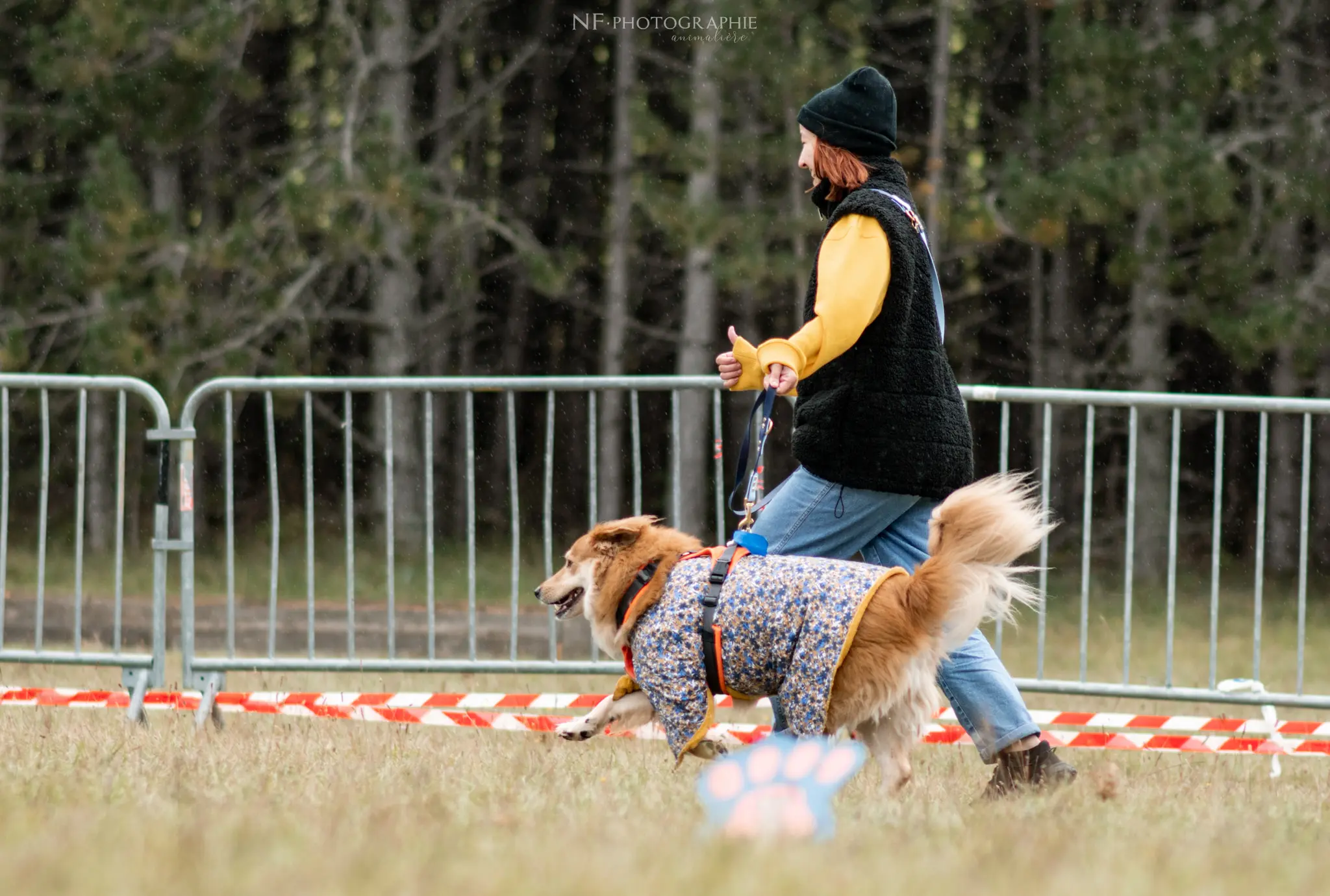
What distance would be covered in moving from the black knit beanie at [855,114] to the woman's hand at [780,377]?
82 cm

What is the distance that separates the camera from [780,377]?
4156 mm

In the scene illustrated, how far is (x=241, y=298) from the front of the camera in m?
15.8

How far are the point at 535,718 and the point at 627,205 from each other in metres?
10.6

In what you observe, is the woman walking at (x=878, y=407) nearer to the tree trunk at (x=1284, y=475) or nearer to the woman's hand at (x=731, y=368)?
the woman's hand at (x=731, y=368)

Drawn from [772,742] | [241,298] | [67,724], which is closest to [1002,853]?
[772,742]

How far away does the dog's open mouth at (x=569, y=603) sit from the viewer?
4.98m

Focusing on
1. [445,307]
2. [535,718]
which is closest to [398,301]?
[445,307]

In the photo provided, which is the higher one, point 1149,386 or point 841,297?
point 841,297

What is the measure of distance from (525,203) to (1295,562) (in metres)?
10.3

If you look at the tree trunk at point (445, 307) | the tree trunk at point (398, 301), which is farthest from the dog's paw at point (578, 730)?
the tree trunk at point (445, 307)

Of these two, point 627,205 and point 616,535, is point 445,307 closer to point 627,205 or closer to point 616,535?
point 627,205

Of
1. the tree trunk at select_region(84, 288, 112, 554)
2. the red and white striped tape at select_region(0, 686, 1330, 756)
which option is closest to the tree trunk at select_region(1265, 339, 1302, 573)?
the red and white striped tape at select_region(0, 686, 1330, 756)

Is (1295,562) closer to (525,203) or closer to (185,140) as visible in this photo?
(525,203)

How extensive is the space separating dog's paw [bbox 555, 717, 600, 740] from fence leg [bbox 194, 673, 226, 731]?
5.96 feet
